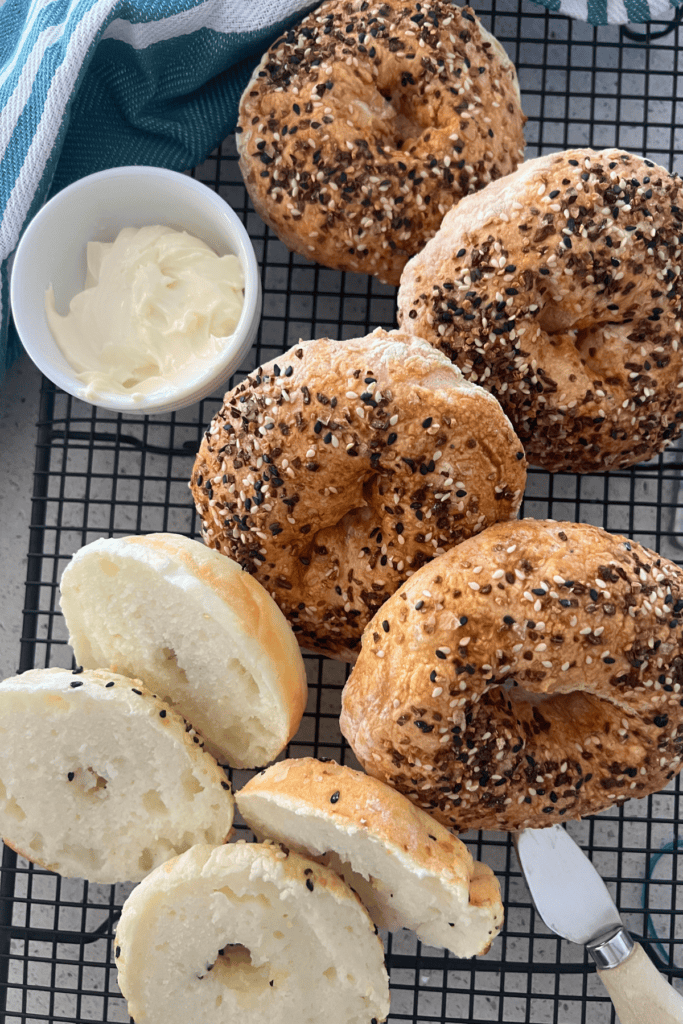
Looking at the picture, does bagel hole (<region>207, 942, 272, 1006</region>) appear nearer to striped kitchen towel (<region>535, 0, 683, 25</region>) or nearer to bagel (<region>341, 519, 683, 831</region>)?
bagel (<region>341, 519, 683, 831</region>)

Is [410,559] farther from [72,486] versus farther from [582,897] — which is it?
[72,486]

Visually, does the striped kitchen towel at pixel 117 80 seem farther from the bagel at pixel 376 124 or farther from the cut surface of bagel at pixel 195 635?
the cut surface of bagel at pixel 195 635

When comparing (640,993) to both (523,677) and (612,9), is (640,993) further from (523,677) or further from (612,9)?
(612,9)

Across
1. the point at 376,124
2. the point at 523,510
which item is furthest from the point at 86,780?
the point at 376,124

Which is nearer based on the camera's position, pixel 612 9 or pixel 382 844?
pixel 382 844

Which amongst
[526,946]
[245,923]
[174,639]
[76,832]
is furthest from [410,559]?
[526,946]

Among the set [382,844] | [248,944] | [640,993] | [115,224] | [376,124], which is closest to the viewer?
[382,844]
